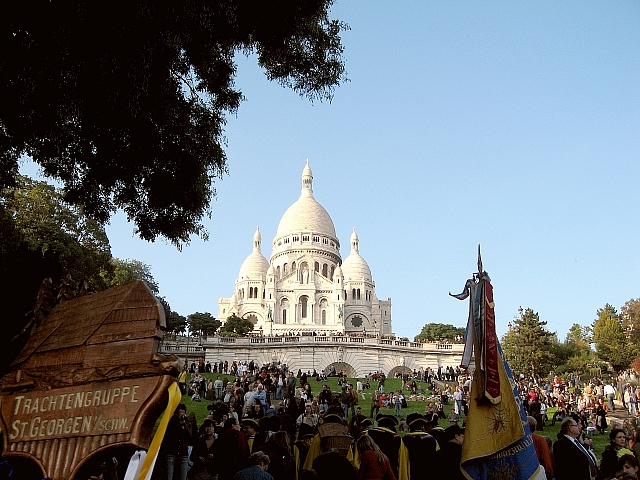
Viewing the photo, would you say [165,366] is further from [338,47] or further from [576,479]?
[338,47]

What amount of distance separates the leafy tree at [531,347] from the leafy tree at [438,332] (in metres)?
37.4

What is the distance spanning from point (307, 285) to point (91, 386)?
74.3 metres

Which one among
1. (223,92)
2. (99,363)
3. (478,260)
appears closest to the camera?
(99,363)

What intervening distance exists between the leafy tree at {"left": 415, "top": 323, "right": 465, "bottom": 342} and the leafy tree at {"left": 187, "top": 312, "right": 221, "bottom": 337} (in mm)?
31792

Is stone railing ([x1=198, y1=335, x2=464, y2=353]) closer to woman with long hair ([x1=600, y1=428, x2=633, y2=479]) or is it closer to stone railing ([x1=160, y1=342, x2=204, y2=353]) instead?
stone railing ([x1=160, y1=342, x2=204, y2=353])

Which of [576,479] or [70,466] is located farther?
[576,479]

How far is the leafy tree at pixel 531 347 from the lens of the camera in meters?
42.0

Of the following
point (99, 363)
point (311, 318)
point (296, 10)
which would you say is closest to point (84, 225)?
point (296, 10)

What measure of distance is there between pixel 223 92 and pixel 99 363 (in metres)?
7.69

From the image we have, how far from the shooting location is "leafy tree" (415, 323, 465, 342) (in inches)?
3189

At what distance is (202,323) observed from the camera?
5972 centimetres

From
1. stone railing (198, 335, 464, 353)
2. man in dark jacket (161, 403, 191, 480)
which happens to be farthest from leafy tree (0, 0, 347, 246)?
stone railing (198, 335, 464, 353)

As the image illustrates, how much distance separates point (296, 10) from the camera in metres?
8.77

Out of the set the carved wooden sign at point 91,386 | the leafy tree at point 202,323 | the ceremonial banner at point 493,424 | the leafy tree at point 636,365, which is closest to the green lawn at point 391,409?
the ceremonial banner at point 493,424
